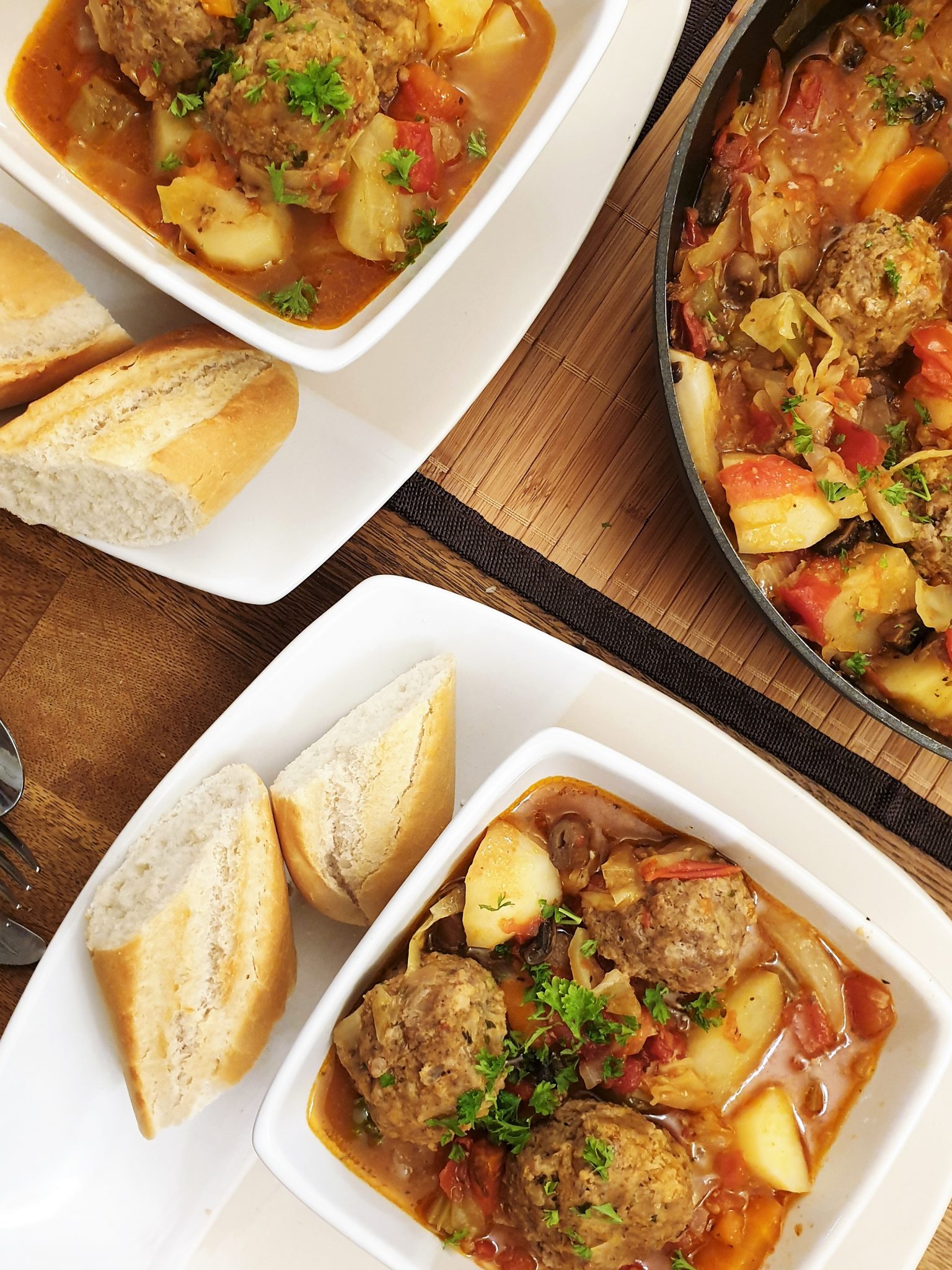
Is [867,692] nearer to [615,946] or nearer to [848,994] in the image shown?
[848,994]

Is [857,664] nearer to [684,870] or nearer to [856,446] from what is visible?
[856,446]

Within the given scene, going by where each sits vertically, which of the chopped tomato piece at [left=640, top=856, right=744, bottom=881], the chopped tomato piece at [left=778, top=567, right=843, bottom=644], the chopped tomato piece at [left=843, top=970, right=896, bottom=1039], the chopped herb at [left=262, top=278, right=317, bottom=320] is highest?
the chopped herb at [left=262, top=278, right=317, bottom=320]

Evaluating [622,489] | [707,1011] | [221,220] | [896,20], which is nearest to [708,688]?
[622,489]

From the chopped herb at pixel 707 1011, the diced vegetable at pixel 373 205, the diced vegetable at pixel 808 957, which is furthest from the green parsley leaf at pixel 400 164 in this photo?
the chopped herb at pixel 707 1011

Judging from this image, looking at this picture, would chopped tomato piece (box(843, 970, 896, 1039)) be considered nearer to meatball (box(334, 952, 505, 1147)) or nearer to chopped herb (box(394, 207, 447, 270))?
meatball (box(334, 952, 505, 1147))

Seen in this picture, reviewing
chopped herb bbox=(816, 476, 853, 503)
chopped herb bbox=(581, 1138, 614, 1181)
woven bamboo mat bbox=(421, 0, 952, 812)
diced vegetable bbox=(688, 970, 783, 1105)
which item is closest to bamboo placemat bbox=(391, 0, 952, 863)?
woven bamboo mat bbox=(421, 0, 952, 812)

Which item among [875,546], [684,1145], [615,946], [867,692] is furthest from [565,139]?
[684,1145]

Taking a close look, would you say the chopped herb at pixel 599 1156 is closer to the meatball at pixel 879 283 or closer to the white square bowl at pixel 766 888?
the white square bowl at pixel 766 888
